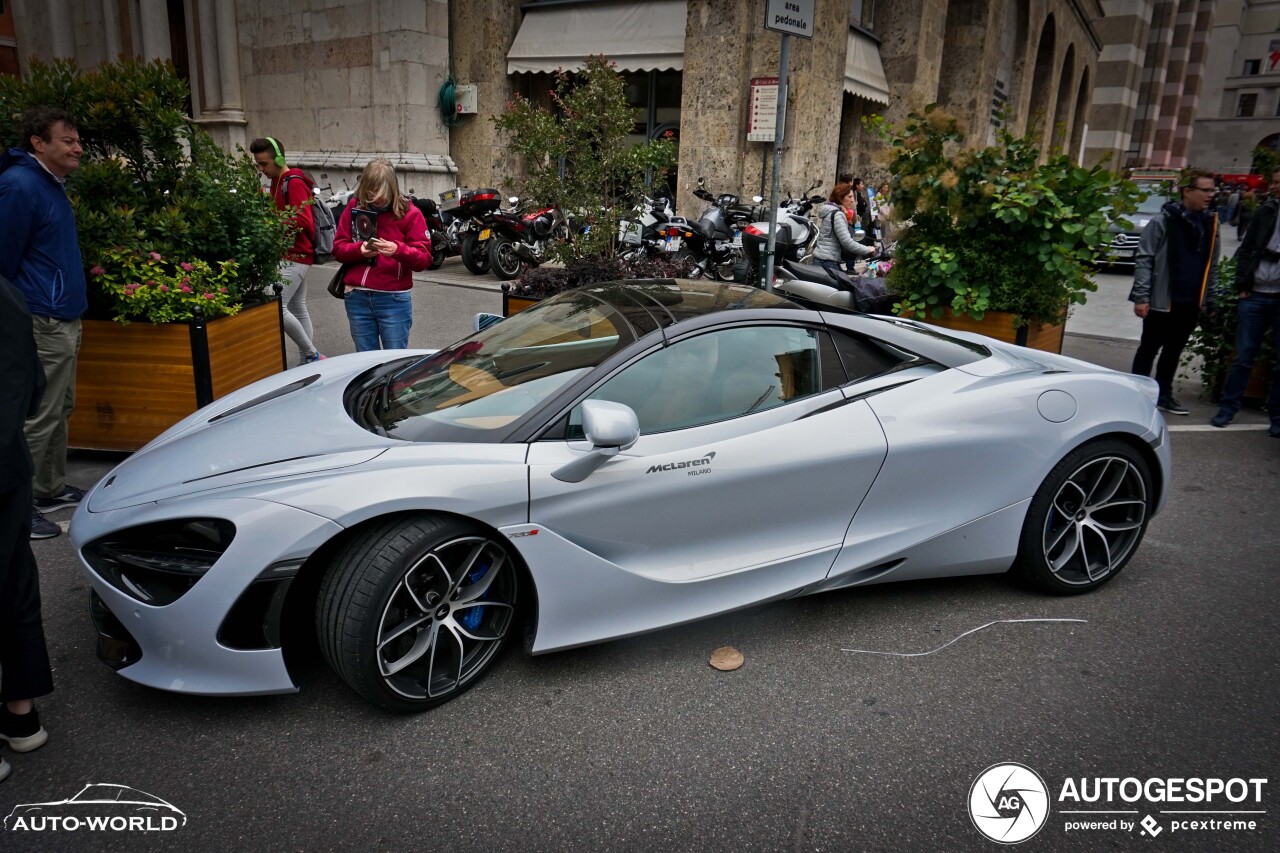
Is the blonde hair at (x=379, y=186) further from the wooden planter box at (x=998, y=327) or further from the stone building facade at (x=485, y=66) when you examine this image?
the stone building facade at (x=485, y=66)

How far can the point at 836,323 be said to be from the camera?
352 centimetres

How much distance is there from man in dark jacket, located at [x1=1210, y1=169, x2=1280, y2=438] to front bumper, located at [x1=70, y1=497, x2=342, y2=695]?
667 centimetres

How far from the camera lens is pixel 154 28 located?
57.9 ft

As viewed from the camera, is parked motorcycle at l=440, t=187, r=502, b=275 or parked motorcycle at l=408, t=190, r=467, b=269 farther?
parked motorcycle at l=408, t=190, r=467, b=269

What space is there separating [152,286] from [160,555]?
9.64 ft

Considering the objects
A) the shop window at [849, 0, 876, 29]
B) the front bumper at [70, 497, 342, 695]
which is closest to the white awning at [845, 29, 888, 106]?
the shop window at [849, 0, 876, 29]

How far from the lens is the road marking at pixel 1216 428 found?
6.51 m

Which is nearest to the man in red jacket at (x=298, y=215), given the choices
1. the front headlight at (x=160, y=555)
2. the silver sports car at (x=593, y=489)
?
the silver sports car at (x=593, y=489)

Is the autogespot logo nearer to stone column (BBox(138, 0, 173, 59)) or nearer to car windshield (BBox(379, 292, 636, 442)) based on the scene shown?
car windshield (BBox(379, 292, 636, 442))

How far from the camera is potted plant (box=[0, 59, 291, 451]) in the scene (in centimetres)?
500

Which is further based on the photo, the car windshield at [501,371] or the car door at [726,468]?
the car windshield at [501,371]

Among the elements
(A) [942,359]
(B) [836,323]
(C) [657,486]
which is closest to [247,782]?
(C) [657,486]

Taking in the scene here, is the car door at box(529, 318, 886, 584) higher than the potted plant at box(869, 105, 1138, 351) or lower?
lower

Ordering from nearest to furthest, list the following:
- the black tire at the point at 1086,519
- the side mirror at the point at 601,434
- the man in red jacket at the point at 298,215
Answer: the side mirror at the point at 601,434 → the black tire at the point at 1086,519 → the man in red jacket at the point at 298,215
